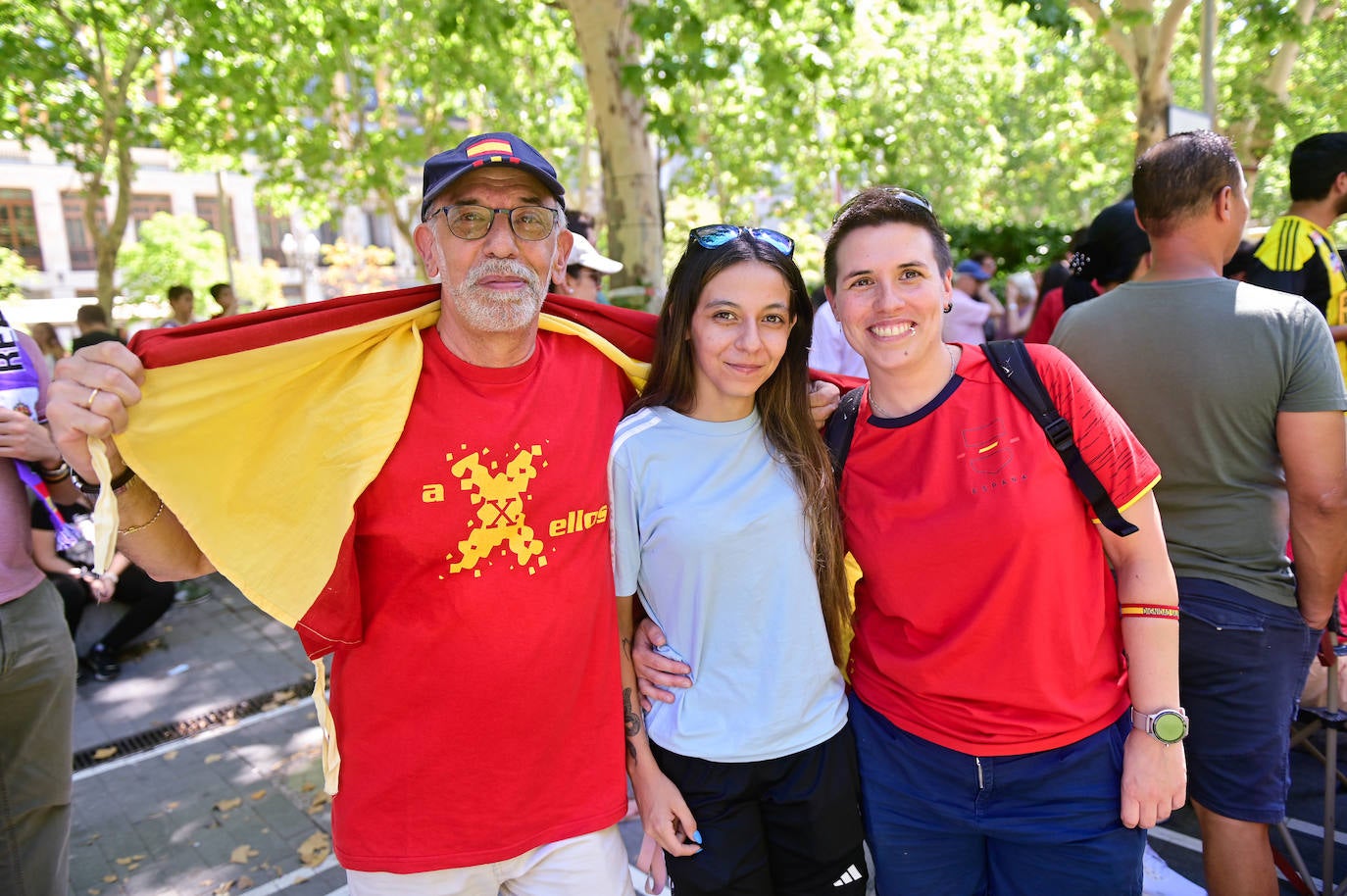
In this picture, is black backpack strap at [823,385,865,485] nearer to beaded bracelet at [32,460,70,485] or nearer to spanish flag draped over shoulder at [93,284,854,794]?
spanish flag draped over shoulder at [93,284,854,794]

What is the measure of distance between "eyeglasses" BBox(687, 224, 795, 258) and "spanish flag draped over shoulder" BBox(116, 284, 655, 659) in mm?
806

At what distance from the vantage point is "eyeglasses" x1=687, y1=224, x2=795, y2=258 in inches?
91.4

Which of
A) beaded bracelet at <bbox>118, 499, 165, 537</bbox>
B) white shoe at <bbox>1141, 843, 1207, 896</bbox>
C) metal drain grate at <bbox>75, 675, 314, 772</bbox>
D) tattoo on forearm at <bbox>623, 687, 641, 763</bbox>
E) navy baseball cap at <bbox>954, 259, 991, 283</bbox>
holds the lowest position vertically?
metal drain grate at <bbox>75, 675, 314, 772</bbox>

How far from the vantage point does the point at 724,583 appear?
2143mm

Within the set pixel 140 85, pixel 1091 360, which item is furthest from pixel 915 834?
pixel 140 85

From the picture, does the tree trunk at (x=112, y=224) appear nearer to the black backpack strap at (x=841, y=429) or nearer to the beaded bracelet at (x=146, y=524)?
the beaded bracelet at (x=146, y=524)

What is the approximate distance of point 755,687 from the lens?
2.16 metres

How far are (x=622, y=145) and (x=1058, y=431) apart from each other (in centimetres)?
493

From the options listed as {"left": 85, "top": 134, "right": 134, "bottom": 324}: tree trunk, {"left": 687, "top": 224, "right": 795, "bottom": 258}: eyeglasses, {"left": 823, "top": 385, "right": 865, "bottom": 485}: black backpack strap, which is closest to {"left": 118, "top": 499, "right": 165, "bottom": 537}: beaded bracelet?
{"left": 687, "top": 224, "right": 795, "bottom": 258}: eyeglasses

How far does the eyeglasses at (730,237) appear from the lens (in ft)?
7.61

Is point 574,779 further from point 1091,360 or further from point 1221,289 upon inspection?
point 1221,289

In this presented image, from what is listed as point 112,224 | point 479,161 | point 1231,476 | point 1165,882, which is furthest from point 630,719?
point 112,224

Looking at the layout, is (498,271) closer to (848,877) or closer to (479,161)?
(479,161)

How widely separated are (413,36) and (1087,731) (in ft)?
48.1
